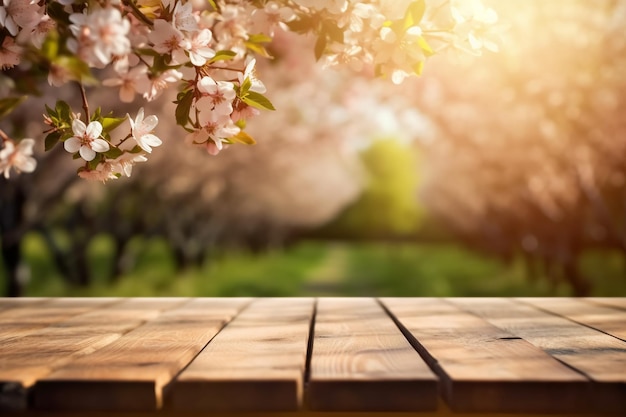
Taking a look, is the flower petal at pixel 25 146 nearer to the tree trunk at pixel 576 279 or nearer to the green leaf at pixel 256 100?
the green leaf at pixel 256 100

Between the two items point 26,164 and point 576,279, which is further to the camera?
point 576,279

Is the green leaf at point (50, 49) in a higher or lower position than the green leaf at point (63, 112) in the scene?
higher

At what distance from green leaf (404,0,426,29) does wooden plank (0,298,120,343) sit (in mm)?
1797

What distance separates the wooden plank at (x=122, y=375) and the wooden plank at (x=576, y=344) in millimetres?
1113

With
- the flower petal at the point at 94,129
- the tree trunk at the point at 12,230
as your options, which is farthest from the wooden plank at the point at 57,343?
the tree trunk at the point at 12,230

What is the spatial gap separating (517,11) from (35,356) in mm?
8141

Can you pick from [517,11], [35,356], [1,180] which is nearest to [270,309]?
[35,356]

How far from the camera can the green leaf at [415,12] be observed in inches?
86.4

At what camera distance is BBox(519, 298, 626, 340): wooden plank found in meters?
2.78

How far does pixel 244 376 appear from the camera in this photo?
182cm

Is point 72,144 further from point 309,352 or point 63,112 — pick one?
point 309,352

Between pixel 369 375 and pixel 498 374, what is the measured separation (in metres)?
0.34

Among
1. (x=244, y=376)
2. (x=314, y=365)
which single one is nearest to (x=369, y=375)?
(x=314, y=365)

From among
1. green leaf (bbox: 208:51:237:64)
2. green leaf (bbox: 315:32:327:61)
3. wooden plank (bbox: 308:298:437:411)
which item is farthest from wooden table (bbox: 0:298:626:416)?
green leaf (bbox: 315:32:327:61)
